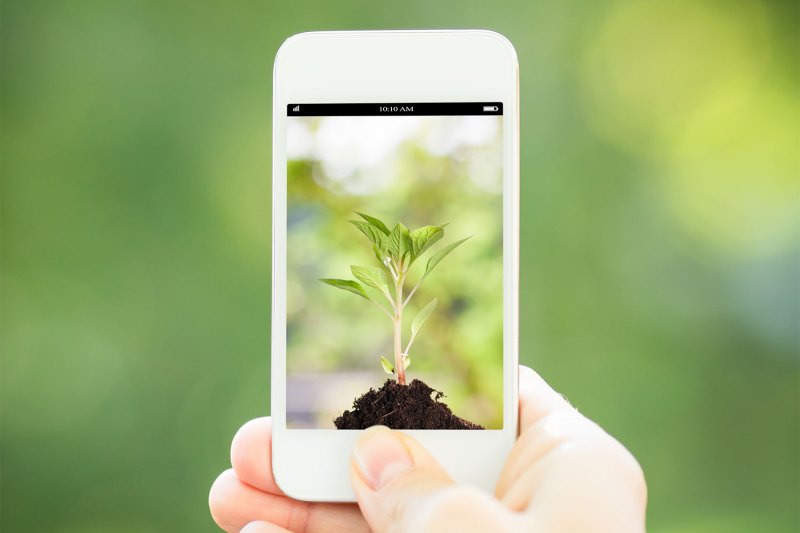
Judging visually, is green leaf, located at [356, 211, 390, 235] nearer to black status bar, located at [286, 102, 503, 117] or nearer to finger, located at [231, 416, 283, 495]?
black status bar, located at [286, 102, 503, 117]

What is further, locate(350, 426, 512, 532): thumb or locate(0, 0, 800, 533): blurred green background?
locate(0, 0, 800, 533): blurred green background

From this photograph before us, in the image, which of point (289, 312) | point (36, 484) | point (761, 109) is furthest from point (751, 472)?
point (36, 484)

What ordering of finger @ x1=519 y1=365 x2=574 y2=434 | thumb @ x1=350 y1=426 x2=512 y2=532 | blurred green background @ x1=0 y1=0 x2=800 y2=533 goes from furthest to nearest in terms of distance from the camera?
1. blurred green background @ x1=0 y1=0 x2=800 y2=533
2. finger @ x1=519 y1=365 x2=574 y2=434
3. thumb @ x1=350 y1=426 x2=512 y2=532

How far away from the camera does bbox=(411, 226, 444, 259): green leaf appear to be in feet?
2.10

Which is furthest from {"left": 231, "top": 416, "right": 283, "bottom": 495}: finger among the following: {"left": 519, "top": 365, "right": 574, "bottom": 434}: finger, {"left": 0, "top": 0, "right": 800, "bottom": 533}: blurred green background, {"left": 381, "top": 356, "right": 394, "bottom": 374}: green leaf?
{"left": 0, "top": 0, "right": 800, "bottom": 533}: blurred green background

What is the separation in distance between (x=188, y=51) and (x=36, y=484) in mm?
733

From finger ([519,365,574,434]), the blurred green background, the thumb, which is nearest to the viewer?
the thumb

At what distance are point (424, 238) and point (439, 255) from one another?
2 centimetres

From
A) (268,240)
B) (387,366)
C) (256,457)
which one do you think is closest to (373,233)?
(387,366)

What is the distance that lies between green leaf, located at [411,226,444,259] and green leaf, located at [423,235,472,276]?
0.03ft

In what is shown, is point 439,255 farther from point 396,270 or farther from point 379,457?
point 379,457

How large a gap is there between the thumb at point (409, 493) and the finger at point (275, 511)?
75 mm

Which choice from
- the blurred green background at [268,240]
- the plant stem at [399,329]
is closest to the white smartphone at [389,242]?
the plant stem at [399,329]

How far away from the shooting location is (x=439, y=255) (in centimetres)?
65
